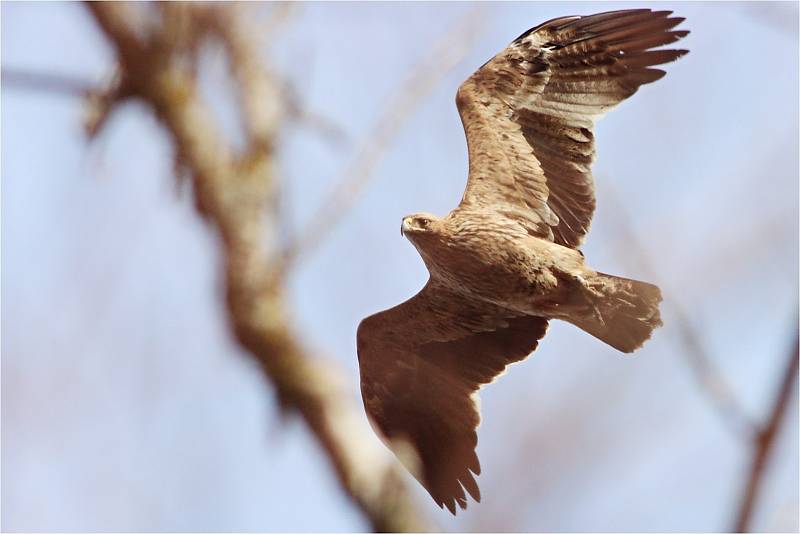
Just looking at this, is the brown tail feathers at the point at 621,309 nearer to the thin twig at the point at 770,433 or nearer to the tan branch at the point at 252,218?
the tan branch at the point at 252,218

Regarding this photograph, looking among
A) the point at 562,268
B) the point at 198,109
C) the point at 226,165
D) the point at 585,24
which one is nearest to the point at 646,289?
the point at 562,268

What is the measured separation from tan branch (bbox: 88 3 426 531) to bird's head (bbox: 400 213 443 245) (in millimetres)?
809

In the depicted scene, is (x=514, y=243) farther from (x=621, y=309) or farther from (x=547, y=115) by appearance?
(x=547, y=115)

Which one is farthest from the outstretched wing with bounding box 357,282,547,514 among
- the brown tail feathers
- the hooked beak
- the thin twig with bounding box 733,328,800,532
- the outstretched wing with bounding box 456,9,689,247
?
the thin twig with bounding box 733,328,800,532

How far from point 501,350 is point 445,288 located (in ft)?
1.84

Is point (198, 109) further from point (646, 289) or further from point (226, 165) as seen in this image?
point (646, 289)

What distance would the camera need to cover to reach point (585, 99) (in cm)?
493

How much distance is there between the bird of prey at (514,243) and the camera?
4613 mm

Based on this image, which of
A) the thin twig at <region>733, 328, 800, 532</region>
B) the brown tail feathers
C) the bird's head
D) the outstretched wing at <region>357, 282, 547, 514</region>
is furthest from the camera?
the outstretched wing at <region>357, 282, 547, 514</region>

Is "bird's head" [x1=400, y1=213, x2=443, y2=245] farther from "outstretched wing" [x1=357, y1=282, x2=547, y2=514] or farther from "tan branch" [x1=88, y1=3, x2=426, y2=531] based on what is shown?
"tan branch" [x1=88, y1=3, x2=426, y2=531]

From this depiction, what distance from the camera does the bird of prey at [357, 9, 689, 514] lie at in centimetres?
461

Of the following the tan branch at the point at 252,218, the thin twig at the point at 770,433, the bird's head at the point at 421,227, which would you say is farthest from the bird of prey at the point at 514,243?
the thin twig at the point at 770,433

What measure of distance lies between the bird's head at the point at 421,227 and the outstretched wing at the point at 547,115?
28 cm

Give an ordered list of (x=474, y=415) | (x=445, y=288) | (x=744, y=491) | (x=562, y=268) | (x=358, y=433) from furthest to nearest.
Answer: (x=474, y=415) → (x=445, y=288) → (x=358, y=433) → (x=562, y=268) → (x=744, y=491)
